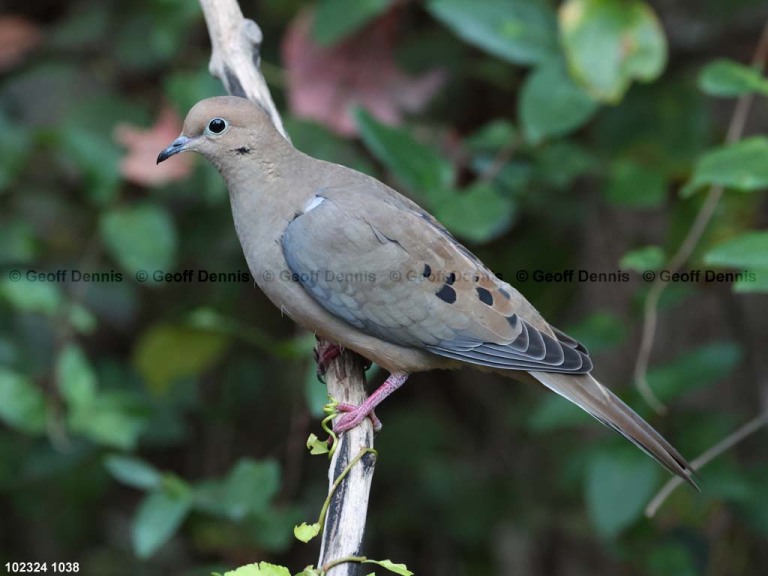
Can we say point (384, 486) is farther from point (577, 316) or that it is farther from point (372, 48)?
point (372, 48)

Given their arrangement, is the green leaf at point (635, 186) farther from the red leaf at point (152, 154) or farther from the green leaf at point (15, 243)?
the green leaf at point (15, 243)

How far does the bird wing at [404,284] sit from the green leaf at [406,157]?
396 millimetres

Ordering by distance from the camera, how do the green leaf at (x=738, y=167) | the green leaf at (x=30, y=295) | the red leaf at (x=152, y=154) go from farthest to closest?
1. the red leaf at (x=152, y=154)
2. the green leaf at (x=30, y=295)
3. the green leaf at (x=738, y=167)

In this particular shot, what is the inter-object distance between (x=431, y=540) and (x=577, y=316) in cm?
137

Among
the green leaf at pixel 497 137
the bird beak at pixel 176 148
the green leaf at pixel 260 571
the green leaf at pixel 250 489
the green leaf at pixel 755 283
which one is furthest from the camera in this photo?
the green leaf at pixel 497 137

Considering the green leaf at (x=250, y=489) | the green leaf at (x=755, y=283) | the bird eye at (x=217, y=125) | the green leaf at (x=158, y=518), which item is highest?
the bird eye at (x=217, y=125)

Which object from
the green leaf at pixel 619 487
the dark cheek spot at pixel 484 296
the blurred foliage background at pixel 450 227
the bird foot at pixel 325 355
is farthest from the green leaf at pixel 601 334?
the bird foot at pixel 325 355

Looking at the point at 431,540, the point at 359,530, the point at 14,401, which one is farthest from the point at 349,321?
the point at 431,540

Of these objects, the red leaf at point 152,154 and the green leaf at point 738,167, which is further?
the red leaf at point 152,154

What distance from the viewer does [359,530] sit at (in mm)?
2234

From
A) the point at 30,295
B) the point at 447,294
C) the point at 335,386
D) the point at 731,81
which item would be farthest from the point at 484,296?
the point at 30,295

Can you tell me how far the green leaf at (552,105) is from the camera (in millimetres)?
3279

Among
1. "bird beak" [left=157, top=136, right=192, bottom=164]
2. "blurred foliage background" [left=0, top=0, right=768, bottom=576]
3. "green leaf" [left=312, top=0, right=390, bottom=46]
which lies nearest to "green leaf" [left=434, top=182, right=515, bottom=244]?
"blurred foliage background" [left=0, top=0, right=768, bottom=576]

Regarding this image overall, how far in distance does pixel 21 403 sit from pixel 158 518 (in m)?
0.66
